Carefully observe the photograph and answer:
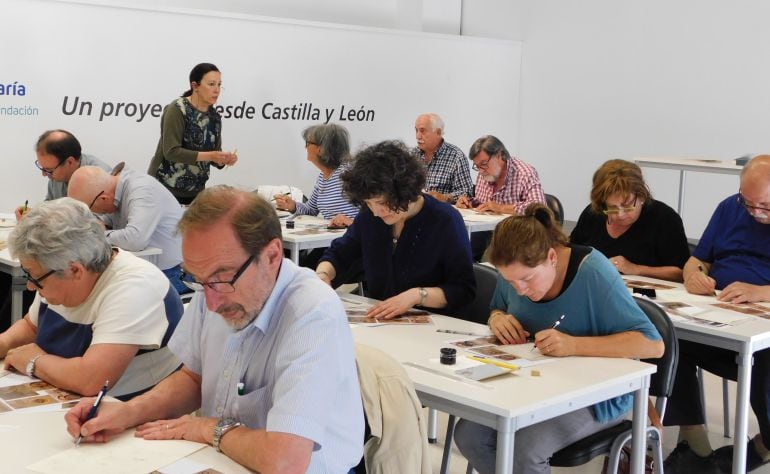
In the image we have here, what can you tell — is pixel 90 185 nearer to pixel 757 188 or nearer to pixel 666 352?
pixel 666 352

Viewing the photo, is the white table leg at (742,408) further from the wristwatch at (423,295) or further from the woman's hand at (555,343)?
the wristwatch at (423,295)

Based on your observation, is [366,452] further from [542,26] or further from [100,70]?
[542,26]

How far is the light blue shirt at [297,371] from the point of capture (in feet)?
6.46

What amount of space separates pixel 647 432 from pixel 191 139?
4.53 m

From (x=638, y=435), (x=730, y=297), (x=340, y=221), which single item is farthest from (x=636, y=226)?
(x=340, y=221)

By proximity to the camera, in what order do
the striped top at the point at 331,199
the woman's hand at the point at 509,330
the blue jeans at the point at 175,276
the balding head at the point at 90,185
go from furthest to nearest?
1. the striped top at the point at 331,199
2. the blue jeans at the point at 175,276
3. the balding head at the point at 90,185
4. the woman's hand at the point at 509,330

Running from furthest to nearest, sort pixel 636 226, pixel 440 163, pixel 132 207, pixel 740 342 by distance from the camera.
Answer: pixel 440 163
pixel 132 207
pixel 636 226
pixel 740 342

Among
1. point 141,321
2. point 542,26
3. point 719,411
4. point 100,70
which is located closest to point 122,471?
point 141,321

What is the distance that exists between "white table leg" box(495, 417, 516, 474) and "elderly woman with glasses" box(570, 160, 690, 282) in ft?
6.52

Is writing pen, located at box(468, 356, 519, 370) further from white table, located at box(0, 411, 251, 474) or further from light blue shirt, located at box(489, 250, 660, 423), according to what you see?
white table, located at box(0, 411, 251, 474)

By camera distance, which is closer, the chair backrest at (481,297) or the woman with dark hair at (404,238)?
the woman with dark hair at (404,238)

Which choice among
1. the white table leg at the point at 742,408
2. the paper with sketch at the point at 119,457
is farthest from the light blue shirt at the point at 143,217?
the white table leg at the point at 742,408

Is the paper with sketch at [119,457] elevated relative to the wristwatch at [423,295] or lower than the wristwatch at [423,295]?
lower

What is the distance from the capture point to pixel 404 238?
3785 millimetres
